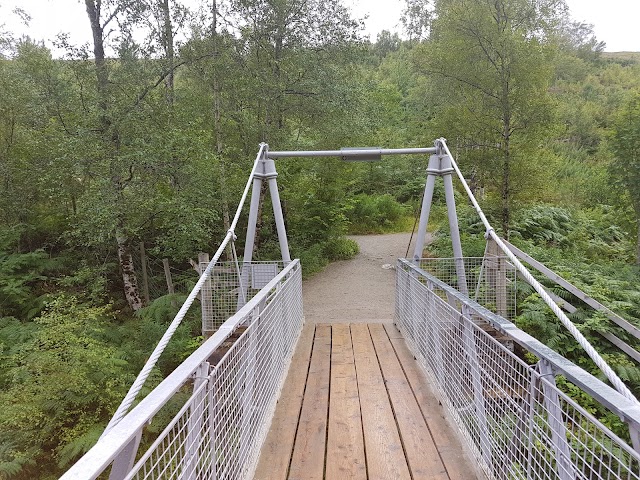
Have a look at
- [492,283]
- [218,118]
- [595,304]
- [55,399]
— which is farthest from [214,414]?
[218,118]

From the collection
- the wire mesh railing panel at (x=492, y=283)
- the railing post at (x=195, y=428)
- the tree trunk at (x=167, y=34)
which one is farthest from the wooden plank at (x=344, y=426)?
the tree trunk at (x=167, y=34)

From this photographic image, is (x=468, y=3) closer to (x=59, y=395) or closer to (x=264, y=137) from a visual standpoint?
(x=264, y=137)

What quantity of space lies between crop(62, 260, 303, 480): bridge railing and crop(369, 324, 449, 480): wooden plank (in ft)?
2.87

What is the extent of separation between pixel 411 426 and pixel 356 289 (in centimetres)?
628

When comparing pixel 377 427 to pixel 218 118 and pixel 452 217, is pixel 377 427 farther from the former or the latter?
pixel 218 118

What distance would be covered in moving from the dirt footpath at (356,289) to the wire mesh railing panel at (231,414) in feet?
11.5

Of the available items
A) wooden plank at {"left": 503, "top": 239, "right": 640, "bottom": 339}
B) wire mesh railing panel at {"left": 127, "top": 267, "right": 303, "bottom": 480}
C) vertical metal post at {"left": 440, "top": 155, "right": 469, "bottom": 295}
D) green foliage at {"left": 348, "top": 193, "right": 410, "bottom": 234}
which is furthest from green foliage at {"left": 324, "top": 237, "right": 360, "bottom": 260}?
wire mesh railing panel at {"left": 127, "top": 267, "right": 303, "bottom": 480}

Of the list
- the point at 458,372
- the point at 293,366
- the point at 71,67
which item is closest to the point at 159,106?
the point at 71,67

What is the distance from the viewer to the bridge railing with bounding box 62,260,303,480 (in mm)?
1069

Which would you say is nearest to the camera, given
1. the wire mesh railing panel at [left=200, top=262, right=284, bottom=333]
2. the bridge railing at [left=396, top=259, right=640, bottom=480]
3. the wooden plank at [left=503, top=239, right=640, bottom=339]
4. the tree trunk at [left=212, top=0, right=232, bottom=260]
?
the bridge railing at [left=396, top=259, right=640, bottom=480]

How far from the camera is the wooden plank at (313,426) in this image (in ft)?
7.69

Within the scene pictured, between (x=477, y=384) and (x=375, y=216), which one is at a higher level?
(x=477, y=384)

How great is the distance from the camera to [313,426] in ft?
9.26

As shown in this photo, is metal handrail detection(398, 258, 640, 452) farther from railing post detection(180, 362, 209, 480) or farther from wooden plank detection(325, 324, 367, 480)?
railing post detection(180, 362, 209, 480)
